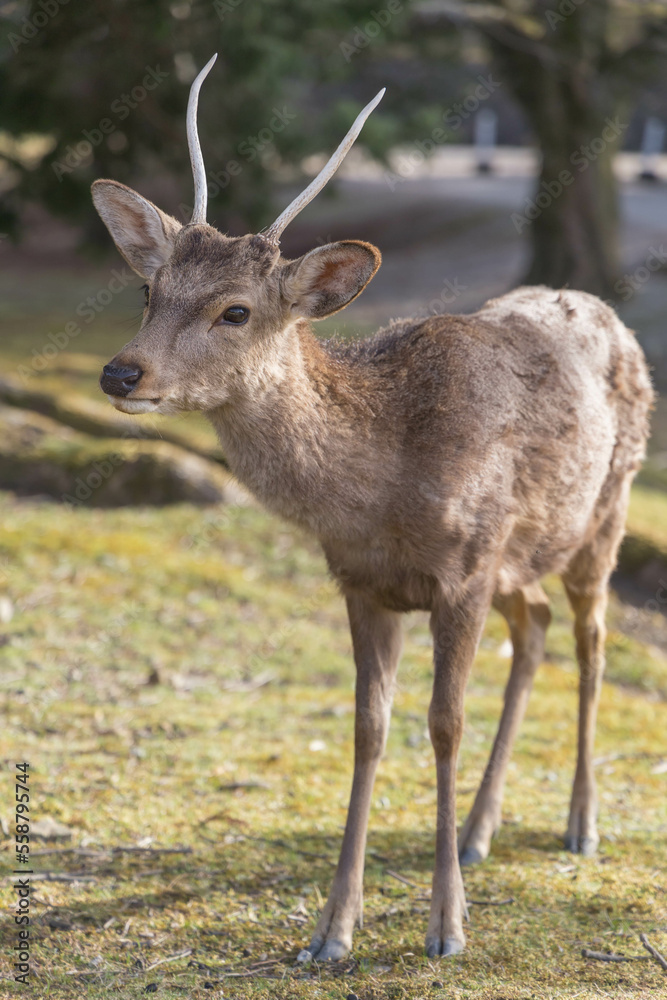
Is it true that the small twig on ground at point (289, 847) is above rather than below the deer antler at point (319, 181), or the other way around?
below

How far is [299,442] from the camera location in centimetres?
369

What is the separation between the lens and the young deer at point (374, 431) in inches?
140

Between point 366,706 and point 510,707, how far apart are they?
113 centimetres

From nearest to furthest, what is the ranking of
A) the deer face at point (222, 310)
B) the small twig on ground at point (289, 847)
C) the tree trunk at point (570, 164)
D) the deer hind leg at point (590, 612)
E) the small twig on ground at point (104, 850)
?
the deer face at point (222, 310), the small twig on ground at point (104, 850), the small twig on ground at point (289, 847), the deer hind leg at point (590, 612), the tree trunk at point (570, 164)

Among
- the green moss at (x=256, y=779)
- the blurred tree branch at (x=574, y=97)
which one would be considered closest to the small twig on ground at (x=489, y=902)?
the green moss at (x=256, y=779)

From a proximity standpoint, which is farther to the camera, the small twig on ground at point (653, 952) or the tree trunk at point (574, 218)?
the tree trunk at point (574, 218)

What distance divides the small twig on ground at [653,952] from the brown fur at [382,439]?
654 millimetres

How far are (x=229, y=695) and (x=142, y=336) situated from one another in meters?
3.00

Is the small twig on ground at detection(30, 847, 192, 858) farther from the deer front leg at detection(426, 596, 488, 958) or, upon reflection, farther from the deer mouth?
the deer mouth

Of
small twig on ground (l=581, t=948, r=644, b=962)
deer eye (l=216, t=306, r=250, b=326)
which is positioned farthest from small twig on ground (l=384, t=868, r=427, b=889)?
deer eye (l=216, t=306, r=250, b=326)

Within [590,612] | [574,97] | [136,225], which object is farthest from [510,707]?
[574,97]

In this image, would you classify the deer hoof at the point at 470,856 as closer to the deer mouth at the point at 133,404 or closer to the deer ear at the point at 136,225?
the deer mouth at the point at 133,404

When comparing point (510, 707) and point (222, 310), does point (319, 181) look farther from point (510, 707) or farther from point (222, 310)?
point (510, 707)

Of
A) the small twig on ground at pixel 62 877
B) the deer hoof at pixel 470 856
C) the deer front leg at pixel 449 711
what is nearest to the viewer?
the deer front leg at pixel 449 711
